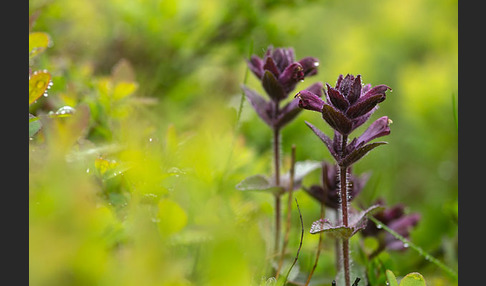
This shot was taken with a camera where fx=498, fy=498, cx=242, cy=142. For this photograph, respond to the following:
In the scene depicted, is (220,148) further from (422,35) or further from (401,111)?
(422,35)

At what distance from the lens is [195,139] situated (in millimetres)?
932

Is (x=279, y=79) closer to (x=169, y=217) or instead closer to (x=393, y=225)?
(x=169, y=217)

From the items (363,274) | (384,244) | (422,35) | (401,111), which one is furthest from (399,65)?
(363,274)

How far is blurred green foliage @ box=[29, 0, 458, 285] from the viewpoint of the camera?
0.50 meters

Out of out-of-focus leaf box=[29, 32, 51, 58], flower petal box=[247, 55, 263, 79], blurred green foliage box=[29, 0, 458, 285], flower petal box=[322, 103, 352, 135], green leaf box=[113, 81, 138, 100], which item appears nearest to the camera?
blurred green foliage box=[29, 0, 458, 285]

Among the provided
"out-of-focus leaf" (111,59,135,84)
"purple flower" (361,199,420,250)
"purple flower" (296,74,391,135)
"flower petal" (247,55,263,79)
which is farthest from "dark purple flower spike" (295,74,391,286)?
"out-of-focus leaf" (111,59,135,84)

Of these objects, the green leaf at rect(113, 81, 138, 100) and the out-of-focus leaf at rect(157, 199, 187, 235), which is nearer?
the out-of-focus leaf at rect(157, 199, 187, 235)

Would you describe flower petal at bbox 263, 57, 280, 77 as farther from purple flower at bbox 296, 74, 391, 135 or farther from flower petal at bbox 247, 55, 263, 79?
purple flower at bbox 296, 74, 391, 135

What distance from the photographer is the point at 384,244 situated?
115cm

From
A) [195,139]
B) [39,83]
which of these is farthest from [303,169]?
[39,83]

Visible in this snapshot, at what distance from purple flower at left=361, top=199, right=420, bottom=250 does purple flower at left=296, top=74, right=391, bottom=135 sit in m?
0.46

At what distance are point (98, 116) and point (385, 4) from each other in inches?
110

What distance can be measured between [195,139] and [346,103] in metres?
0.31

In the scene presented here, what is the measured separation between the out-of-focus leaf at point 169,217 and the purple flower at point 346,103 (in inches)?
9.8
